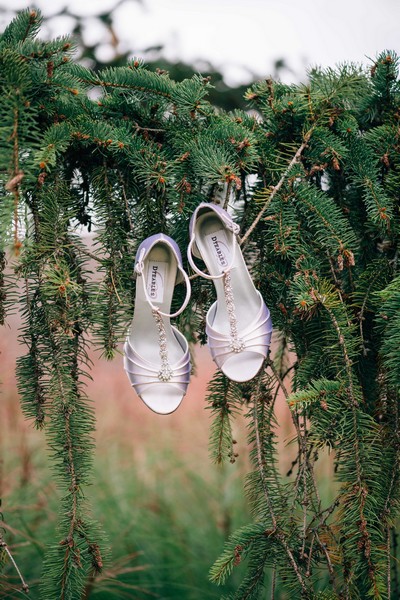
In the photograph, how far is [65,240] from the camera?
779 millimetres

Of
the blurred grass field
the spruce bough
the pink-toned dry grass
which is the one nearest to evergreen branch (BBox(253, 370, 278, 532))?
the spruce bough

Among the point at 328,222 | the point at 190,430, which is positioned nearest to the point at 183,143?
the point at 328,222

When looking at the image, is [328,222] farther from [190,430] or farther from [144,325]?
[190,430]

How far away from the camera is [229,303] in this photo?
80 cm

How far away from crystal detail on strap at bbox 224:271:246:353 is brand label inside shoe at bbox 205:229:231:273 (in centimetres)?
4

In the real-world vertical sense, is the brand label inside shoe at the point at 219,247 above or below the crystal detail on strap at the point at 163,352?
above

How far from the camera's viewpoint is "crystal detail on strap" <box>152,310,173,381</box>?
0.79 metres

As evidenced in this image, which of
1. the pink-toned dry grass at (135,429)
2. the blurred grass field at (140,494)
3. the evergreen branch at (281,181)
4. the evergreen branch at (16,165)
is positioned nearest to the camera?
the evergreen branch at (16,165)

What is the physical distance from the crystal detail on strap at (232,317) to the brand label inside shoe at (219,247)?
0.04m

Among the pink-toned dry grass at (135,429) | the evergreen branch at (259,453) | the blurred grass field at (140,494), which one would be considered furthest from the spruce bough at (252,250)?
the pink-toned dry grass at (135,429)

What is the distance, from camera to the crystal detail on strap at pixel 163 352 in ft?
2.59

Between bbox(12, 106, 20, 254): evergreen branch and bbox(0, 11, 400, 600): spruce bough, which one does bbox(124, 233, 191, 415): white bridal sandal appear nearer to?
bbox(0, 11, 400, 600): spruce bough

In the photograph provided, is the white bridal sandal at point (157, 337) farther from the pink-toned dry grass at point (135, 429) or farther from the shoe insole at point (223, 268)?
the pink-toned dry grass at point (135, 429)

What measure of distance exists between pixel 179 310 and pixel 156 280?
9cm
